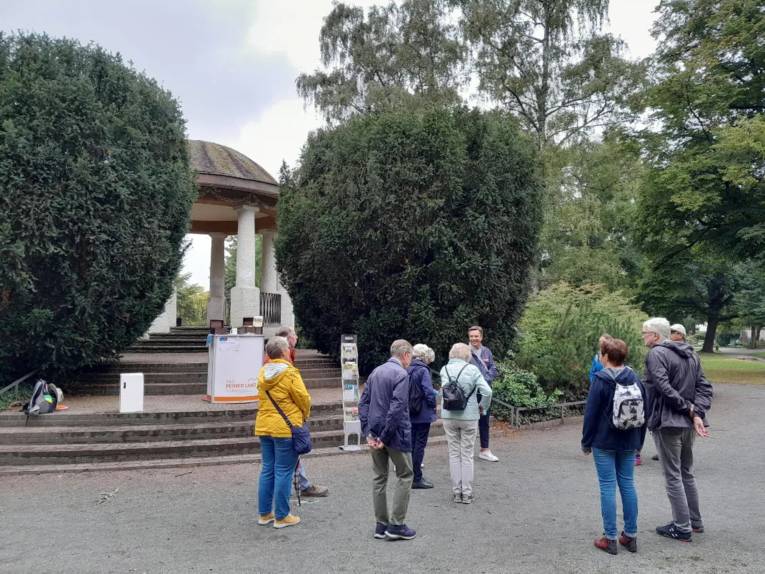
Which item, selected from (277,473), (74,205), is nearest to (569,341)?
(277,473)

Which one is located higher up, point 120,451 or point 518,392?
point 518,392

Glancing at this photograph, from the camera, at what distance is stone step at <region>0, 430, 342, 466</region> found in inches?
290

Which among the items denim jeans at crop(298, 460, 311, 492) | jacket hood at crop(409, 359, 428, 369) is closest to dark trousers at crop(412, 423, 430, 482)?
jacket hood at crop(409, 359, 428, 369)

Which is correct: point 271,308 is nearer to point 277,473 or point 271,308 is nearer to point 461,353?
point 461,353

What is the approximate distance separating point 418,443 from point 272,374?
224 centimetres

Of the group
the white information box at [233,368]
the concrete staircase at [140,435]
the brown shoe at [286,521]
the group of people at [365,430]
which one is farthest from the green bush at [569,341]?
the brown shoe at [286,521]

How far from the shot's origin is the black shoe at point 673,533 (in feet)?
15.5

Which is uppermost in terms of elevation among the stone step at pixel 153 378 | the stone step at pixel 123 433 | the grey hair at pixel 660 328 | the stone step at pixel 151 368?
the grey hair at pixel 660 328

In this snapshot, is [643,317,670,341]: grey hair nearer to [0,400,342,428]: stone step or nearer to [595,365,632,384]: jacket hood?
[595,365,632,384]: jacket hood

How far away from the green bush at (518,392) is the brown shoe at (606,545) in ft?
20.4

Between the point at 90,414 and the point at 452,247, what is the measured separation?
6.91 metres

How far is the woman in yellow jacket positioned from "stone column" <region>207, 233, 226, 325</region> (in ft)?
57.4

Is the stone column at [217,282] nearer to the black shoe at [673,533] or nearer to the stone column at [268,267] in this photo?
the stone column at [268,267]

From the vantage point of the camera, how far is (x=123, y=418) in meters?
8.37
